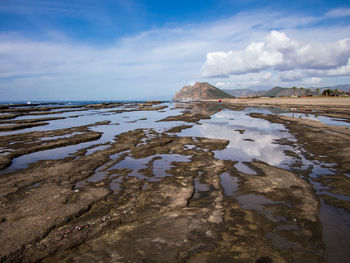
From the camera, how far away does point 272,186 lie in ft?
33.1

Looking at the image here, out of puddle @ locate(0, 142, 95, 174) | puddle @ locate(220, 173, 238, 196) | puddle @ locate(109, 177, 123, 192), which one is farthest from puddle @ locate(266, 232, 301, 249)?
puddle @ locate(0, 142, 95, 174)

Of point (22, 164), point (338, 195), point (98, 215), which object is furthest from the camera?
point (22, 164)

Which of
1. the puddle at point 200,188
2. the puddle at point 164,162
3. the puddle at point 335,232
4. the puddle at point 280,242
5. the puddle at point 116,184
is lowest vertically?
the puddle at point 335,232

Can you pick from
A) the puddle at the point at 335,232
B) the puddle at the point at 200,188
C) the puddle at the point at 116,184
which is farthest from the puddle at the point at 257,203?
the puddle at the point at 116,184

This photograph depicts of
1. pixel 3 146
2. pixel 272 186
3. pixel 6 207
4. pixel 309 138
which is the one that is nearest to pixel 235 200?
pixel 272 186

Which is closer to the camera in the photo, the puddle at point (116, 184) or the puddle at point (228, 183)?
the puddle at point (228, 183)

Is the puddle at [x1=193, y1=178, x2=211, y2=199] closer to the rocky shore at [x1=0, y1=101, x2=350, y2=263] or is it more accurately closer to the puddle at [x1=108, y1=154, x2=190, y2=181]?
the rocky shore at [x1=0, y1=101, x2=350, y2=263]

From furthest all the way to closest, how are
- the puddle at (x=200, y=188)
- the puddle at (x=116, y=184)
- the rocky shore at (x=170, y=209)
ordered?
1. the puddle at (x=116, y=184)
2. the puddle at (x=200, y=188)
3. the rocky shore at (x=170, y=209)

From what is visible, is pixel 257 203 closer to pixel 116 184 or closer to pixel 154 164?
pixel 116 184

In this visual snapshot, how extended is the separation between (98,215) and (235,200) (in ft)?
18.6

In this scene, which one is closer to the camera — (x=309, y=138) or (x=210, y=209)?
(x=210, y=209)

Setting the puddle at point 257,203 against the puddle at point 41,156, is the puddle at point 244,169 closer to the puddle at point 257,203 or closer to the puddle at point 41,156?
the puddle at point 257,203

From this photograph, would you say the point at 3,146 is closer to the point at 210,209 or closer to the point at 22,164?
the point at 22,164

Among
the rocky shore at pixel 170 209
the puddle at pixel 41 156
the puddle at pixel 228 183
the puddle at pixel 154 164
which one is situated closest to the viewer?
the rocky shore at pixel 170 209
